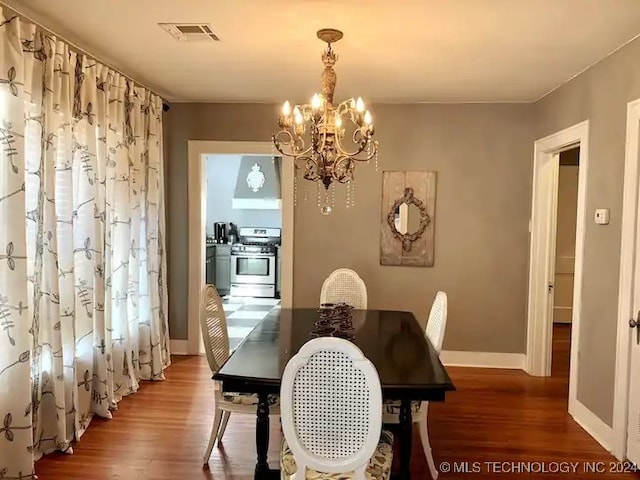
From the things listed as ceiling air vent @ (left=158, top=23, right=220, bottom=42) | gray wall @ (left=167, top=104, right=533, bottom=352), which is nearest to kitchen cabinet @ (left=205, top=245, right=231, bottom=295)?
gray wall @ (left=167, top=104, right=533, bottom=352)

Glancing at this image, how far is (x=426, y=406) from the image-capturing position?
2895 mm

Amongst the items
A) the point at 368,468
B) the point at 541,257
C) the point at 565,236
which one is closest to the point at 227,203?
the point at 565,236

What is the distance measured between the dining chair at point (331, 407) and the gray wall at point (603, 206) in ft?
6.88

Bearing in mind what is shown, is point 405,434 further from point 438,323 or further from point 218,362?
point 218,362

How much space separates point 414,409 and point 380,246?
2350mm

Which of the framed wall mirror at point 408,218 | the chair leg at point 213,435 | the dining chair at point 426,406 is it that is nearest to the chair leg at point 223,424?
the chair leg at point 213,435

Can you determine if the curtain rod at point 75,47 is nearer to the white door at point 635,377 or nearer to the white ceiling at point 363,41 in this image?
the white ceiling at point 363,41

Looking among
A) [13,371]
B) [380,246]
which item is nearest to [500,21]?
[380,246]

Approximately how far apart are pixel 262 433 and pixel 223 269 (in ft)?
21.3

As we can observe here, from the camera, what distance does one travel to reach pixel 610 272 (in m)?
3.30

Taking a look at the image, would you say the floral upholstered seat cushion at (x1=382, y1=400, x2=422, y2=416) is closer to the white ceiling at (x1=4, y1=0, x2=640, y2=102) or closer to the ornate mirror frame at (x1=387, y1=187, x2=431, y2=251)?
Result: the white ceiling at (x1=4, y1=0, x2=640, y2=102)

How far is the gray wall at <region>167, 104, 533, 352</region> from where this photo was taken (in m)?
4.87

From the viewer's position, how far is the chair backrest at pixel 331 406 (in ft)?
6.16

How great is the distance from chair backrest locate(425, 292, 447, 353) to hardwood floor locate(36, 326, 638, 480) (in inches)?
28.5
